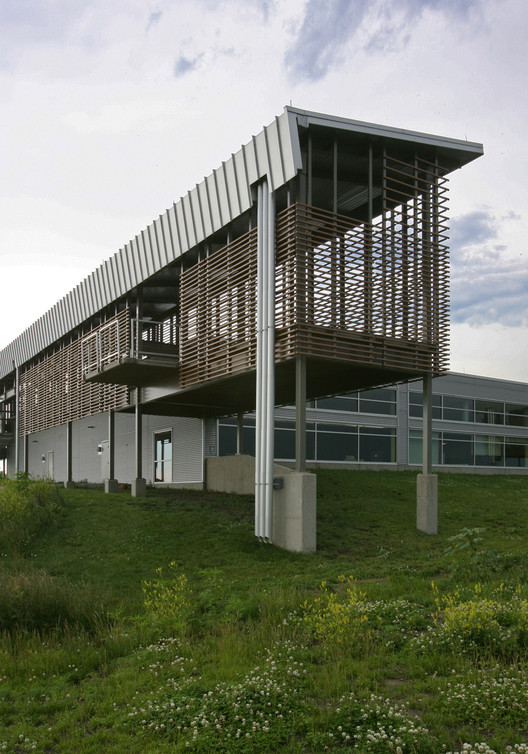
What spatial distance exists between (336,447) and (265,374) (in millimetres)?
18055

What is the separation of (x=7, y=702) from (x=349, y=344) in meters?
11.1

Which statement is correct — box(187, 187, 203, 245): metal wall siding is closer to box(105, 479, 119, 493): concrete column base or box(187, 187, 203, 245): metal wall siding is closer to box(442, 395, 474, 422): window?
box(105, 479, 119, 493): concrete column base

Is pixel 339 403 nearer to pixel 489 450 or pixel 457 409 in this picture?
pixel 457 409

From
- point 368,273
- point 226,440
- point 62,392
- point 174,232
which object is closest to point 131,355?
point 174,232

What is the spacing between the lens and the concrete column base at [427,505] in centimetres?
1666

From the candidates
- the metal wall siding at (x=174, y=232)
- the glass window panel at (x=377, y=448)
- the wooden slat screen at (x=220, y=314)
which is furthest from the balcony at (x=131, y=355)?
the glass window panel at (x=377, y=448)

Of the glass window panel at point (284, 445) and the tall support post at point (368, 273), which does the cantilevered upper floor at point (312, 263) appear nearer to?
the tall support post at point (368, 273)

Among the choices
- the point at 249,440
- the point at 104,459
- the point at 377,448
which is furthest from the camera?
the point at 104,459

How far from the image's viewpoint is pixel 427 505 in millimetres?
16734

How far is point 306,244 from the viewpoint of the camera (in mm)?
15062

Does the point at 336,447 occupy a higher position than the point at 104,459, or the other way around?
the point at 336,447

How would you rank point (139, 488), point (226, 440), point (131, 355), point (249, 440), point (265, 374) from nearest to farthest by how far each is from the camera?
1. point (265, 374)
2. point (131, 355)
3. point (139, 488)
4. point (226, 440)
5. point (249, 440)

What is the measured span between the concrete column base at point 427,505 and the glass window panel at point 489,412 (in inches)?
980

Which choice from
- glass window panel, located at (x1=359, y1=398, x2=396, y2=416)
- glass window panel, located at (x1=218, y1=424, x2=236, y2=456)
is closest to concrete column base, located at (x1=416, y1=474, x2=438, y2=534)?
glass window panel, located at (x1=218, y1=424, x2=236, y2=456)
